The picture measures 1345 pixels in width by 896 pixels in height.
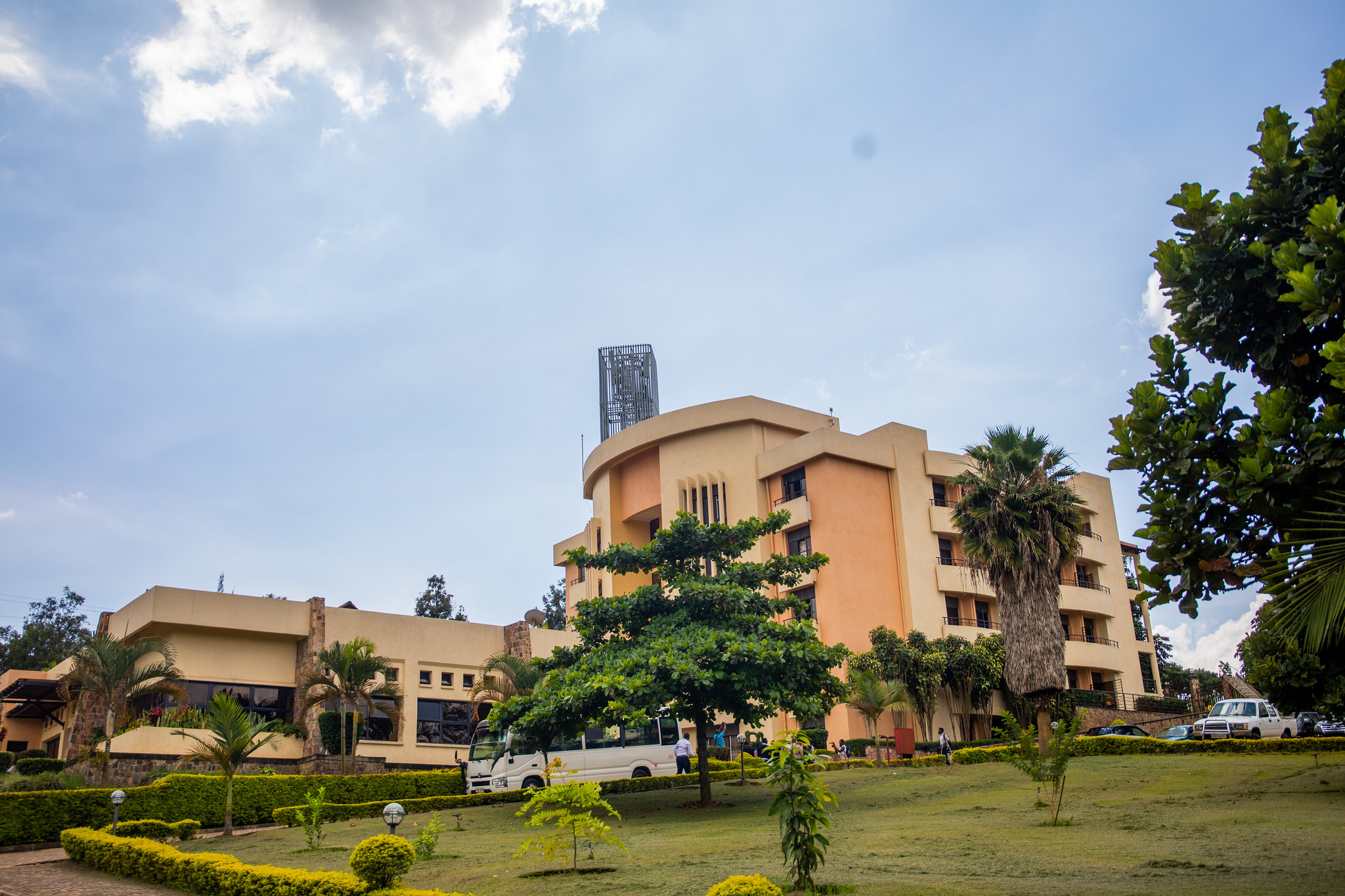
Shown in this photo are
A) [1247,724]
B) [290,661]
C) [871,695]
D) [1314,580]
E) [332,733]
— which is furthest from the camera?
[290,661]

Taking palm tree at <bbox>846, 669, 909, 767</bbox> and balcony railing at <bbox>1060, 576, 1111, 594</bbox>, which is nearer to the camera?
palm tree at <bbox>846, 669, 909, 767</bbox>

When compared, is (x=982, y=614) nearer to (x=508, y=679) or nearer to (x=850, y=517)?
(x=850, y=517)

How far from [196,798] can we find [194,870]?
10387 millimetres

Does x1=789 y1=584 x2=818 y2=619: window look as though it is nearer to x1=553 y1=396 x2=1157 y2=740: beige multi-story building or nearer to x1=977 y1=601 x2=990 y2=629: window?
x1=553 y1=396 x2=1157 y2=740: beige multi-story building

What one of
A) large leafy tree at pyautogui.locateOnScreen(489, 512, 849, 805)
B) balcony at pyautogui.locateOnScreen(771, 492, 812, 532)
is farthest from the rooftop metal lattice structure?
large leafy tree at pyautogui.locateOnScreen(489, 512, 849, 805)

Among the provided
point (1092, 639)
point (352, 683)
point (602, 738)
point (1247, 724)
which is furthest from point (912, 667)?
point (352, 683)

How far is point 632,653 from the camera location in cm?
1827

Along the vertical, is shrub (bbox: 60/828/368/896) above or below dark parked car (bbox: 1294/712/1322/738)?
below

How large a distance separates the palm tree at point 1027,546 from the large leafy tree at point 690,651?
6196 mm

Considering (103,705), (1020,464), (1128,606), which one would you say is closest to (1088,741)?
(1020,464)

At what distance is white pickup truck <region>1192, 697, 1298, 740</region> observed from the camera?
28.0 meters

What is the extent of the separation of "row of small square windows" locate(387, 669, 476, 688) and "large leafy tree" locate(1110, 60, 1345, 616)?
31.6 m

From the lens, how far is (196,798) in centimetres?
2114

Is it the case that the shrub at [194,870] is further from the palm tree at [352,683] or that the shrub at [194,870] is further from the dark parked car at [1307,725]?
the dark parked car at [1307,725]
